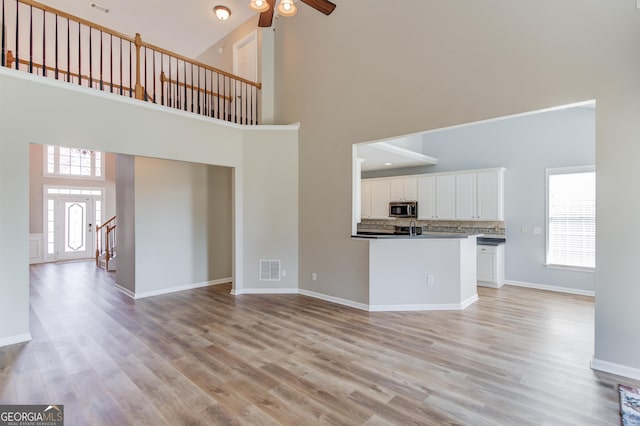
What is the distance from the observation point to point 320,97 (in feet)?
16.5

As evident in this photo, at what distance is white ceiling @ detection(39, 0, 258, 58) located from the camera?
5841 mm

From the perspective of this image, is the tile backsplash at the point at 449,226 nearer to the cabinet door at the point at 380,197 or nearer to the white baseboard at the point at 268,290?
the cabinet door at the point at 380,197

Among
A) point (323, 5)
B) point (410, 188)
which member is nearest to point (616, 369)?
point (323, 5)

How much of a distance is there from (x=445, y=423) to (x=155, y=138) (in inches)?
179

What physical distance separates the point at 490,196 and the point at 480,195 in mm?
186

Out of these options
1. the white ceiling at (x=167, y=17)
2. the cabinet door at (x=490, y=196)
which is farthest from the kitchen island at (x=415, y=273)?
the white ceiling at (x=167, y=17)

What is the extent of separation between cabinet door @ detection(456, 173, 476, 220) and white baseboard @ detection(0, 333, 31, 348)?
275 inches

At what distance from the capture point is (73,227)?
9312mm

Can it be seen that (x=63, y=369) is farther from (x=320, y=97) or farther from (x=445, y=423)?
(x=320, y=97)

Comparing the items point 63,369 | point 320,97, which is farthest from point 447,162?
point 63,369

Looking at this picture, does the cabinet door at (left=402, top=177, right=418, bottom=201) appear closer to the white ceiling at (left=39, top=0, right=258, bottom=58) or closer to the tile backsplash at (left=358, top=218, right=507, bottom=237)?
the tile backsplash at (left=358, top=218, right=507, bottom=237)

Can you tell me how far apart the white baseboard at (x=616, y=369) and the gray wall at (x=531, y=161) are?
10.7ft

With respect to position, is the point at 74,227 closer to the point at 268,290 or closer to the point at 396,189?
the point at 268,290

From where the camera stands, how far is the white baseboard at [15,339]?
3.19 meters
